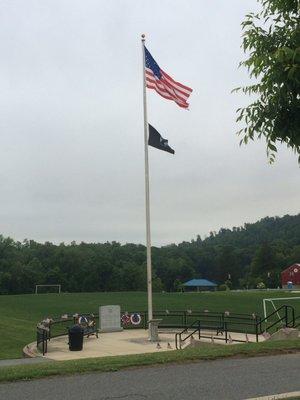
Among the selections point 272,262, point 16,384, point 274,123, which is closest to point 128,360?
point 16,384

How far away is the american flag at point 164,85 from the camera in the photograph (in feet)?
65.8

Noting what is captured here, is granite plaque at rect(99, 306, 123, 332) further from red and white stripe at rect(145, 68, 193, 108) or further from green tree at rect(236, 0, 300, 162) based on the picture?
green tree at rect(236, 0, 300, 162)

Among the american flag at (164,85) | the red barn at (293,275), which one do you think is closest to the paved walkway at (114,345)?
the american flag at (164,85)

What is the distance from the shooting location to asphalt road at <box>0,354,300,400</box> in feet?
24.3

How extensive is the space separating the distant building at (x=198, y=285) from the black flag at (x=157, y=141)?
323 feet

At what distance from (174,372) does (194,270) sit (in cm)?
14222

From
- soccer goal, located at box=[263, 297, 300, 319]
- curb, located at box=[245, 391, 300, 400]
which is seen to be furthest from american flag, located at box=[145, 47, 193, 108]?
curb, located at box=[245, 391, 300, 400]

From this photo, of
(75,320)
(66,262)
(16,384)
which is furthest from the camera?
(66,262)

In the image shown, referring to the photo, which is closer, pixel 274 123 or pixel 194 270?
pixel 274 123

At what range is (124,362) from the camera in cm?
998

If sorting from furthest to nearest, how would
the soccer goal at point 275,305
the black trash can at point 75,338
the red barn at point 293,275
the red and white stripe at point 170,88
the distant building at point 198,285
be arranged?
the distant building at point 198,285 → the red barn at point 293,275 → the soccer goal at point 275,305 → the red and white stripe at point 170,88 → the black trash can at point 75,338

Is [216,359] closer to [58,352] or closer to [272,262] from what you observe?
[58,352]

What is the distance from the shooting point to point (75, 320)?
81.1 ft

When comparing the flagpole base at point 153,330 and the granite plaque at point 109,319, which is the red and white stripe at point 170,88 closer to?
the flagpole base at point 153,330
